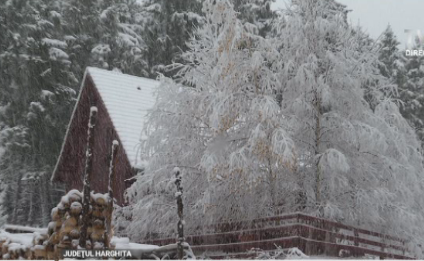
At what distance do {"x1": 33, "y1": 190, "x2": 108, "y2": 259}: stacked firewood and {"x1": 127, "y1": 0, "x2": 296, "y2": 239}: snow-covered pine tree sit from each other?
4773 millimetres

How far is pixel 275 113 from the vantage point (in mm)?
14438

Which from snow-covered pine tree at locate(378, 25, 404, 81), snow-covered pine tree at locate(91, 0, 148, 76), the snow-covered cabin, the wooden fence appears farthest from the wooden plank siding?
snow-covered pine tree at locate(378, 25, 404, 81)

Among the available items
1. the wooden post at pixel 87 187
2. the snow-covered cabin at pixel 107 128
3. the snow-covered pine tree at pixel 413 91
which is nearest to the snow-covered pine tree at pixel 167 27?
the snow-covered cabin at pixel 107 128

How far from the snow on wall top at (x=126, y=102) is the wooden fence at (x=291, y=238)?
4802mm

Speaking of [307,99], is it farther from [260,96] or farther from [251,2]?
[251,2]

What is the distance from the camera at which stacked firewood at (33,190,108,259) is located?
964cm

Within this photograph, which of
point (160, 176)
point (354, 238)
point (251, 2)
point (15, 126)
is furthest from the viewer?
point (251, 2)

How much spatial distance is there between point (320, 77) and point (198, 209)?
4460mm

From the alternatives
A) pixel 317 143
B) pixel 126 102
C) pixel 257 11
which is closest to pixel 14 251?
pixel 317 143

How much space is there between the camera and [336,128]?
597 inches

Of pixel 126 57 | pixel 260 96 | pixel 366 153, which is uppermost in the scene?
pixel 126 57

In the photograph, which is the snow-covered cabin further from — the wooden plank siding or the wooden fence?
the wooden fence

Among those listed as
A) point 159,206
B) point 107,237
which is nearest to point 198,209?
point 159,206

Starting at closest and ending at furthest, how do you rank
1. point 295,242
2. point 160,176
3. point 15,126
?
point 295,242 < point 160,176 < point 15,126
